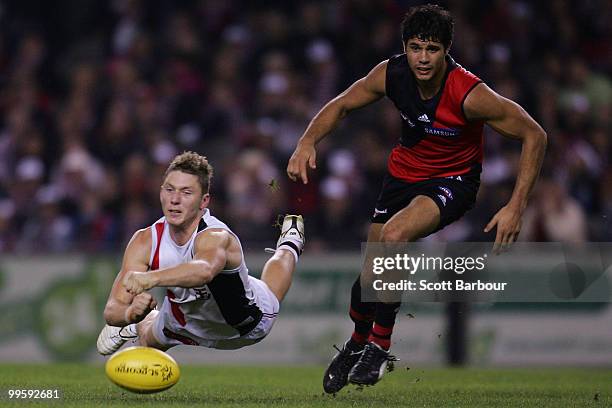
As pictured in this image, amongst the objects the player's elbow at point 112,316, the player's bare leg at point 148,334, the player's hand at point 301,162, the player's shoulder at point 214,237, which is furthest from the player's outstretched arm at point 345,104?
the player's elbow at point 112,316

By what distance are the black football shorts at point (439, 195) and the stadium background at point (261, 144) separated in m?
3.89

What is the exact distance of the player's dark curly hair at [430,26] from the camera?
8.16m

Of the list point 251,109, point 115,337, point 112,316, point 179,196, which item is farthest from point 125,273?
point 251,109

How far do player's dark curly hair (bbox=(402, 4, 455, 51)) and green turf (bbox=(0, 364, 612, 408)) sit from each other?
2409 mm

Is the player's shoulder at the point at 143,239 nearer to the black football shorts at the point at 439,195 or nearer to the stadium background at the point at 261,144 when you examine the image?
the black football shorts at the point at 439,195

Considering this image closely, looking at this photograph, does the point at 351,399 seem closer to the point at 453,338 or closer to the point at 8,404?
the point at 8,404

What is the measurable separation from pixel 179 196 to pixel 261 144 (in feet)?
21.3

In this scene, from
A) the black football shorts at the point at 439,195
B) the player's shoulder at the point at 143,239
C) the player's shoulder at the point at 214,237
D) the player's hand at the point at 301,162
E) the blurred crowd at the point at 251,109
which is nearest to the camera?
the player's shoulder at the point at 214,237

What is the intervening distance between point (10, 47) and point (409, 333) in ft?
23.0

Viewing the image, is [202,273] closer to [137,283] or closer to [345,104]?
[137,283]

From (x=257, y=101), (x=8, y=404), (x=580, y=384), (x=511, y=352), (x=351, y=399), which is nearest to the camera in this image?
(x=8, y=404)

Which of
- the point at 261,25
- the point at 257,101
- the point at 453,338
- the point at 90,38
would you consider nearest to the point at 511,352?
the point at 453,338

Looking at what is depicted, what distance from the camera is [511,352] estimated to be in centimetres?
1266

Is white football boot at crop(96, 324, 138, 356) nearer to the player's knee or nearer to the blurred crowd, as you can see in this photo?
the player's knee
